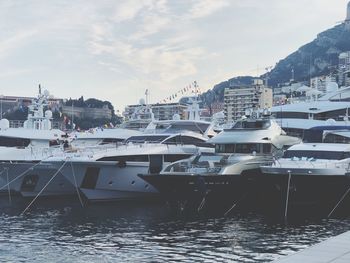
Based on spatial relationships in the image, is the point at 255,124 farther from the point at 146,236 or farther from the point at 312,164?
the point at 146,236

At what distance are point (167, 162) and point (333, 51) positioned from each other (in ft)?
560

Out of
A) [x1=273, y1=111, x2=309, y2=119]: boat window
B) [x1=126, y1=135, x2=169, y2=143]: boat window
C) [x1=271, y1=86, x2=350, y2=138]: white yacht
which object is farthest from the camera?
[x1=273, y1=111, x2=309, y2=119]: boat window

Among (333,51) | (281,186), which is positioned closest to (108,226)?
(281,186)

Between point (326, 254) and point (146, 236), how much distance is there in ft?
32.2

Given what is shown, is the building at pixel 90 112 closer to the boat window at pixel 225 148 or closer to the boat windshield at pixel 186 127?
the boat windshield at pixel 186 127

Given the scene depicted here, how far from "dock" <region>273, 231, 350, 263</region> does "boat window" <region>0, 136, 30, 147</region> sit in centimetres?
3025

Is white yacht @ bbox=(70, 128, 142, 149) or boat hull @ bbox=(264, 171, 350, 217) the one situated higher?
white yacht @ bbox=(70, 128, 142, 149)

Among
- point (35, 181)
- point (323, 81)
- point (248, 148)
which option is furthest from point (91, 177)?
point (323, 81)

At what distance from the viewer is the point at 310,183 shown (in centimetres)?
2409

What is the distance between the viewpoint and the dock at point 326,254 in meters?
10.8

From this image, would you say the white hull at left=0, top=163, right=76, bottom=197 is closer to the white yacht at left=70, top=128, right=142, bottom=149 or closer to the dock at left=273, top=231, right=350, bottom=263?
the white yacht at left=70, top=128, right=142, bottom=149

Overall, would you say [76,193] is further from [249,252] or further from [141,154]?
[249,252]

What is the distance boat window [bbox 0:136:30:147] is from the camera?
129 feet

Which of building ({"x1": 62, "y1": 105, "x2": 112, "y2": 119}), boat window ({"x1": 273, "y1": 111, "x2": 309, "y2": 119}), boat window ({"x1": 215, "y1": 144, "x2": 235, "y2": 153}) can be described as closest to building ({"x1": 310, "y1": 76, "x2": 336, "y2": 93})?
boat window ({"x1": 273, "y1": 111, "x2": 309, "y2": 119})
